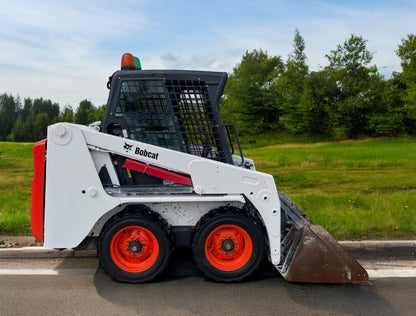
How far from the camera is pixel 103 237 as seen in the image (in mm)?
4152

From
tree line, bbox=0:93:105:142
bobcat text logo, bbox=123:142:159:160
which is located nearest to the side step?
bobcat text logo, bbox=123:142:159:160

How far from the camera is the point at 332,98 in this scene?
45.2 metres

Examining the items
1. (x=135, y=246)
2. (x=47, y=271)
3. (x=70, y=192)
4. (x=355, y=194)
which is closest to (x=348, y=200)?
(x=355, y=194)

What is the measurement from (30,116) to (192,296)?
92.2 meters

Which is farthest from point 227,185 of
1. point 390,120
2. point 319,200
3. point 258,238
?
point 390,120

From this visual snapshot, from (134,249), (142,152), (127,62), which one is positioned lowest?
(134,249)

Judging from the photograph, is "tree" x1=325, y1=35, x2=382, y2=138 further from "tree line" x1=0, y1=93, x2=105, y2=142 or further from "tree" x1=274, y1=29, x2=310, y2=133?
"tree line" x1=0, y1=93, x2=105, y2=142

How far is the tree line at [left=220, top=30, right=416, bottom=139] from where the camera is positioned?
40188 millimetres

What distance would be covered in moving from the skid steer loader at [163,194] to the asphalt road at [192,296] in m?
0.16

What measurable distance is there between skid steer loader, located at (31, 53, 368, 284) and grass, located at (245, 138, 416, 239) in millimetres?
1602

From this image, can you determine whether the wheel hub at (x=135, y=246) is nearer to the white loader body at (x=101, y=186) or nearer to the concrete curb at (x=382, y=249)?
the white loader body at (x=101, y=186)

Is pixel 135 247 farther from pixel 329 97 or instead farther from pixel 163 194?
pixel 329 97

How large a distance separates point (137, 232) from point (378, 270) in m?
2.79

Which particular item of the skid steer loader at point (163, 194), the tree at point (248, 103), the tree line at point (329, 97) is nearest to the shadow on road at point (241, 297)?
the skid steer loader at point (163, 194)
